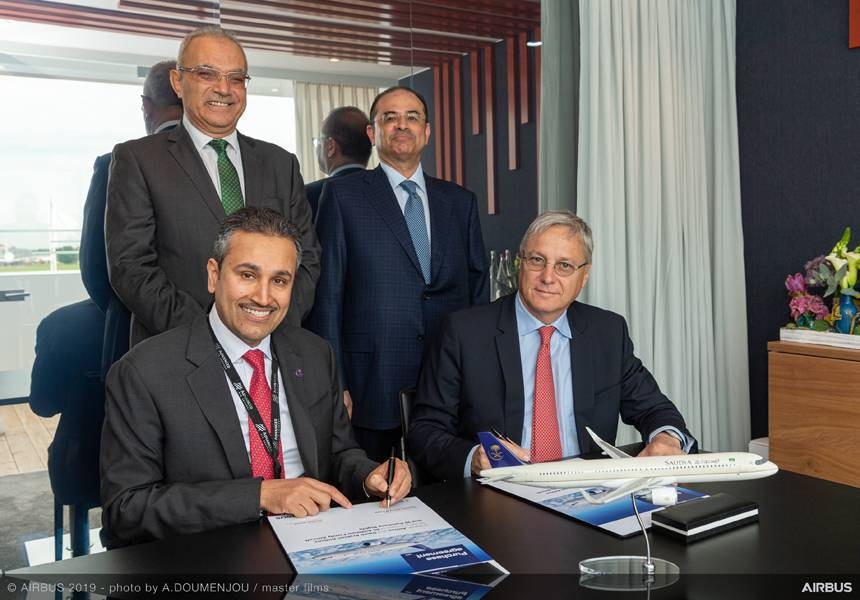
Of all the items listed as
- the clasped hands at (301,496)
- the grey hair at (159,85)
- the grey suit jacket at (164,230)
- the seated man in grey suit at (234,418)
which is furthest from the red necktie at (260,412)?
the grey hair at (159,85)

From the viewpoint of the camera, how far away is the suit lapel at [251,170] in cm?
250

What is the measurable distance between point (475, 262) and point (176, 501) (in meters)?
1.71

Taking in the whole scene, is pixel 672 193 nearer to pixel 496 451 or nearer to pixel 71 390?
pixel 496 451

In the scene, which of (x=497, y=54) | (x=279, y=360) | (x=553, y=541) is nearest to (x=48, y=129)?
(x=279, y=360)

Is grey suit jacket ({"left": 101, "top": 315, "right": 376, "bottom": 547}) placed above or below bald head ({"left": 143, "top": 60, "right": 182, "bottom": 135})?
below

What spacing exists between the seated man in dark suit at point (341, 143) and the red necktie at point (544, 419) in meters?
1.36

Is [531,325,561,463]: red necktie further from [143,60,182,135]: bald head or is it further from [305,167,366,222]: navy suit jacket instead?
[143,60,182,135]: bald head

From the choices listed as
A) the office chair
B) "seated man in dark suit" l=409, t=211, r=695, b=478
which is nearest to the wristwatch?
"seated man in dark suit" l=409, t=211, r=695, b=478

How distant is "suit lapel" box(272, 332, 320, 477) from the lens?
191cm

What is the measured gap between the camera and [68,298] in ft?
9.41

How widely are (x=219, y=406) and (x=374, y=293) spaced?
44.0 inches

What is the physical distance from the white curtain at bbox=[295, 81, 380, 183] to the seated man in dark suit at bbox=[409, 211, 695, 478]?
3.80 feet

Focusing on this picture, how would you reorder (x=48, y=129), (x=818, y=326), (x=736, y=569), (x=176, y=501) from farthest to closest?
(x=818, y=326), (x=48, y=129), (x=176, y=501), (x=736, y=569)

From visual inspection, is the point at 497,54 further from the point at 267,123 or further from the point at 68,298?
the point at 68,298
